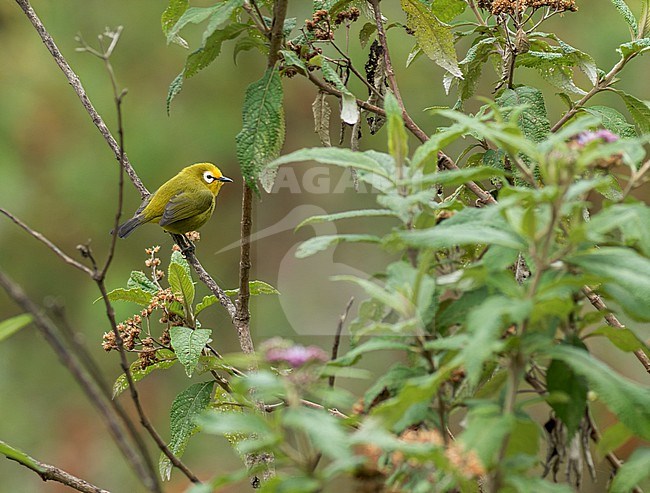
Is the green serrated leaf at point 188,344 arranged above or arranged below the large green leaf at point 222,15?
below

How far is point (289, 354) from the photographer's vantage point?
65 cm

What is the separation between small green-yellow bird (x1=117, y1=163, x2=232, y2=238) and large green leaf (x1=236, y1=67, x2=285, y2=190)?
147 centimetres

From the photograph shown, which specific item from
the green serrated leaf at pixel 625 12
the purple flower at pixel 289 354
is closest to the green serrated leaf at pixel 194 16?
the purple flower at pixel 289 354

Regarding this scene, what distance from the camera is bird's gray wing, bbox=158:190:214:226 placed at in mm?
2633

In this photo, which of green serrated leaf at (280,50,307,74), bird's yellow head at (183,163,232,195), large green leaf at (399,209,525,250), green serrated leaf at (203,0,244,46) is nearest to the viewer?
large green leaf at (399,209,525,250)

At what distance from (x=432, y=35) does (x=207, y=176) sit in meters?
1.65

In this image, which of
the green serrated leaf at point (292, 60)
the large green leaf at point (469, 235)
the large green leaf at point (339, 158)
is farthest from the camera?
the green serrated leaf at point (292, 60)

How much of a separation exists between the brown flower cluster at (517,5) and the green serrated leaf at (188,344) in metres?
0.67

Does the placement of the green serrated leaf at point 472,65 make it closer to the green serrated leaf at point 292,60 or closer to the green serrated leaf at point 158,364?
the green serrated leaf at point 292,60

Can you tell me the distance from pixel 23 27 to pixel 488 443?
4184 millimetres

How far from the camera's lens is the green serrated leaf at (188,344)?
1127 mm

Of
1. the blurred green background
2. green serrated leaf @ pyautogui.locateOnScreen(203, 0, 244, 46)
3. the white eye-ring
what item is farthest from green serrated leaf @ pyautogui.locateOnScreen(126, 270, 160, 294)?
the blurred green background

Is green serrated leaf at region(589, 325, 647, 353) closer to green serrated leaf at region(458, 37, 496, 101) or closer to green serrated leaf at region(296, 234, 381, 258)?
green serrated leaf at region(296, 234, 381, 258)

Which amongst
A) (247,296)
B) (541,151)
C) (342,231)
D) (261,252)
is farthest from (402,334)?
(261,252)
